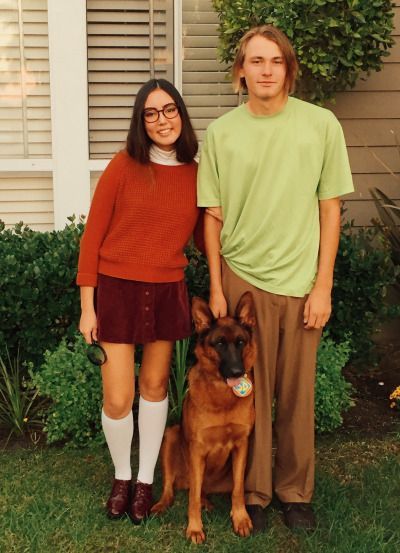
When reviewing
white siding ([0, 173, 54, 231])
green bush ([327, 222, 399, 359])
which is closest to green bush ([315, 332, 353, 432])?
green bush ([327, 222, 399, 359])

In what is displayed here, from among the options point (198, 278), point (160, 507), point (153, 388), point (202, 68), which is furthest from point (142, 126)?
point (202, 68)

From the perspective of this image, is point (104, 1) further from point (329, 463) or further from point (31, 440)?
point (329, 463)

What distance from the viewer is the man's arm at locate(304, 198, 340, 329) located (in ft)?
9.40

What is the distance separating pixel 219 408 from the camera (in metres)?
2.98

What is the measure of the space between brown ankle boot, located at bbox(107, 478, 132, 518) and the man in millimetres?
592

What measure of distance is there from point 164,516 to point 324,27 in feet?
9.64

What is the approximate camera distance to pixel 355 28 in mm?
4039

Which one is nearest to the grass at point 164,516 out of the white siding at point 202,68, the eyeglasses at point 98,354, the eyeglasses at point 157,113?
the eyeglasses at point 98,354

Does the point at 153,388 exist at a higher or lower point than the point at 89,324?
lower

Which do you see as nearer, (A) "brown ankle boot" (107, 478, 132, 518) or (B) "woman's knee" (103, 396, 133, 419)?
(B) "woman's knee" (103, 396, 133, 419)

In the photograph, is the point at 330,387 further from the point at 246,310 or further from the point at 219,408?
the point at 246,310

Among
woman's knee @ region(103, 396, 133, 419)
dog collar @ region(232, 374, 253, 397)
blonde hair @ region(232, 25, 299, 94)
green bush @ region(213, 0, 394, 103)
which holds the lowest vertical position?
woman's knee @ region(103, 396, 133, 419)

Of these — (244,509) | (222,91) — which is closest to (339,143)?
(244,509)

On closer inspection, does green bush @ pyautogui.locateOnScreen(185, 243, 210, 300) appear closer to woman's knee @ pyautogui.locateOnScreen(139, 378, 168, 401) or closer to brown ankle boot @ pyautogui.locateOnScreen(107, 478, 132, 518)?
woman's knee @ pyautogui.locateOnScreen(139, 378, 168, 401)
